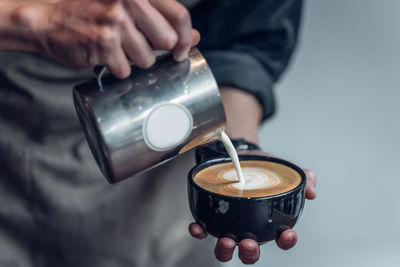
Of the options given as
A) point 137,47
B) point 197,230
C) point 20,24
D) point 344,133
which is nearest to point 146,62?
point 137,47

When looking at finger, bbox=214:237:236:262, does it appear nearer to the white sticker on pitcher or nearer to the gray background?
the white sticker on pitcher

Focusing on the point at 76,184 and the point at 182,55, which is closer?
the point at 182,55

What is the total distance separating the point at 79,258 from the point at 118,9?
696 millimetres

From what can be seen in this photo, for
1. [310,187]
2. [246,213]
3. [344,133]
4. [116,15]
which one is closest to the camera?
[116,15]

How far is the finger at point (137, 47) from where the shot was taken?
0.61 m

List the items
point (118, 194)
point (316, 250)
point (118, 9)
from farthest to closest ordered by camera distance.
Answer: point (316, 250) → point (118, 194) → point (118, 9)

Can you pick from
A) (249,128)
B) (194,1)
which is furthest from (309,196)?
(194,1)

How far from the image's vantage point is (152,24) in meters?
0.61

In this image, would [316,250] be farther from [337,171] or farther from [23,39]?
[23,39]

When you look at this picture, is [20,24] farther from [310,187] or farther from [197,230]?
[310,187]

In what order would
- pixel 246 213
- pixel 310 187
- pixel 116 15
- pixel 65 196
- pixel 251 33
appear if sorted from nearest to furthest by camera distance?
pixel 116 15, pixel 246 213, pixel 310 187, pixel 65 196, pixel 251 33

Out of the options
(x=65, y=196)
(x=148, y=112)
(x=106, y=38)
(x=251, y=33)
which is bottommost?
(x=65, y=196)

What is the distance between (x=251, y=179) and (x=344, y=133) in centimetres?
103

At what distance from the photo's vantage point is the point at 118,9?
0.60m
